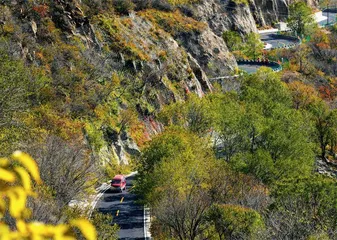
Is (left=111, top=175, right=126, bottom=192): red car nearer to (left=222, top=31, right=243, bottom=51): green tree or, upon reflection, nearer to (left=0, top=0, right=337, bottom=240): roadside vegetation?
(left=0, top=0, right=337, bottom=240): roadside vegetation

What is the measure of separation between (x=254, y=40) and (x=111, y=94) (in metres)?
63.4

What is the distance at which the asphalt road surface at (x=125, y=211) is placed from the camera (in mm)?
35750

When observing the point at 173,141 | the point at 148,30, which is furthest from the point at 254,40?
the point at 173,141

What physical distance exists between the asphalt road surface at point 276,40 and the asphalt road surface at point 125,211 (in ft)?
304

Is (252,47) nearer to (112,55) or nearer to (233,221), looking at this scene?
(112,55)

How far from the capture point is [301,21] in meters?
140

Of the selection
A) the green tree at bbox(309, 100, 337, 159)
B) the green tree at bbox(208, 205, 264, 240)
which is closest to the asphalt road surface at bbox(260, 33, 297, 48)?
the green tree at bbox(309, 100, 337, 159)

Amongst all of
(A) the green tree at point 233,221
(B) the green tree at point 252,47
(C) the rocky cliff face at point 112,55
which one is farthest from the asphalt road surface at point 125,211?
(B) the green tree at point 252,47

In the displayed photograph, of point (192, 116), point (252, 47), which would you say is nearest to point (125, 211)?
point (192, 116)

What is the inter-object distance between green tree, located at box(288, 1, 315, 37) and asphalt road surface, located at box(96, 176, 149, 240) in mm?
106314

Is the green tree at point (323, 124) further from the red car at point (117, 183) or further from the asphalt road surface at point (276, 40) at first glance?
the asphalt road surface at point (276, 40)

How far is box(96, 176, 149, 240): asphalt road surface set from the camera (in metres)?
35.8

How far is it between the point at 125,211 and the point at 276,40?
344 ft

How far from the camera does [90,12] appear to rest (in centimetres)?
6881
